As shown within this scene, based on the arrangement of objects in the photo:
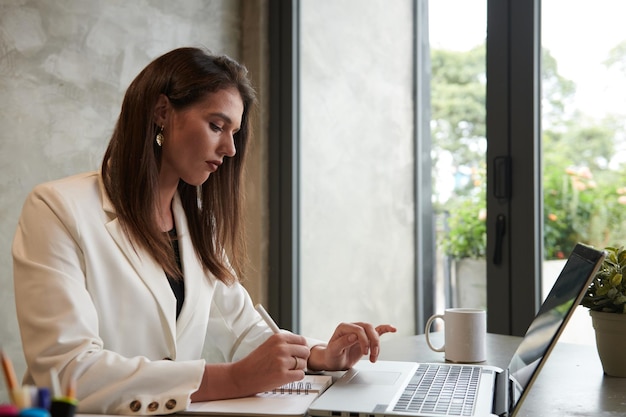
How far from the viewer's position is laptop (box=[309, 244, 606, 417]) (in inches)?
42.4


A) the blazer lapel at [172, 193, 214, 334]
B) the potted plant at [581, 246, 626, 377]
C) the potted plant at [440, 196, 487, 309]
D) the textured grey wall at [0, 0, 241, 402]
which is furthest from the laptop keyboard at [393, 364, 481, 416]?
the textured grey wall at [0, 0, 241, 402]

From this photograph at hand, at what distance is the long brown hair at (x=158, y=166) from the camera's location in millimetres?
1560

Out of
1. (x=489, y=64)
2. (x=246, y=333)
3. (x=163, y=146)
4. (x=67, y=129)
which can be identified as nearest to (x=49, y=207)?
(x=163, y=146)

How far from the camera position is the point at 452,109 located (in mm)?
2879

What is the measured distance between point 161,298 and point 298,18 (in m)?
2.07

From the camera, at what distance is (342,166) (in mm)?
3322

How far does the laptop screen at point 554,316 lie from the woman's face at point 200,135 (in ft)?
2.57

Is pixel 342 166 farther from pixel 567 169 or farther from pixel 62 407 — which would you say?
pixel 62 407

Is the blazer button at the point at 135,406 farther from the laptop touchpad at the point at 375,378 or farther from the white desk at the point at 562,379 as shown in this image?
the white desk at the point at 562,379

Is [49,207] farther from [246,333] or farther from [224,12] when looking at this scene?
[224,12]

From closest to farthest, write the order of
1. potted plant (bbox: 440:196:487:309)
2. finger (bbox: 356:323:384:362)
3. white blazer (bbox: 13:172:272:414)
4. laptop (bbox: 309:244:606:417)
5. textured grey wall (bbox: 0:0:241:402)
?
laptop (bbox: 309:244:606:417)
white blazer (bbox: 13:172:272:414)
finger (bbox: 356:323:384:362)
textured grey wall (bbox: 0:0:241:402)
potted plant (bbox: 440:196:487:309)

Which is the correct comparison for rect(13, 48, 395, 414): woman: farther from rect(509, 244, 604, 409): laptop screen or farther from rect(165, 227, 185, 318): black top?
rect(509, 244, 604, 409): laptop screen

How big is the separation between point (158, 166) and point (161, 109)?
0.13 metres

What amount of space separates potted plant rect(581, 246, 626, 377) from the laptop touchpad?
17.3 inches
